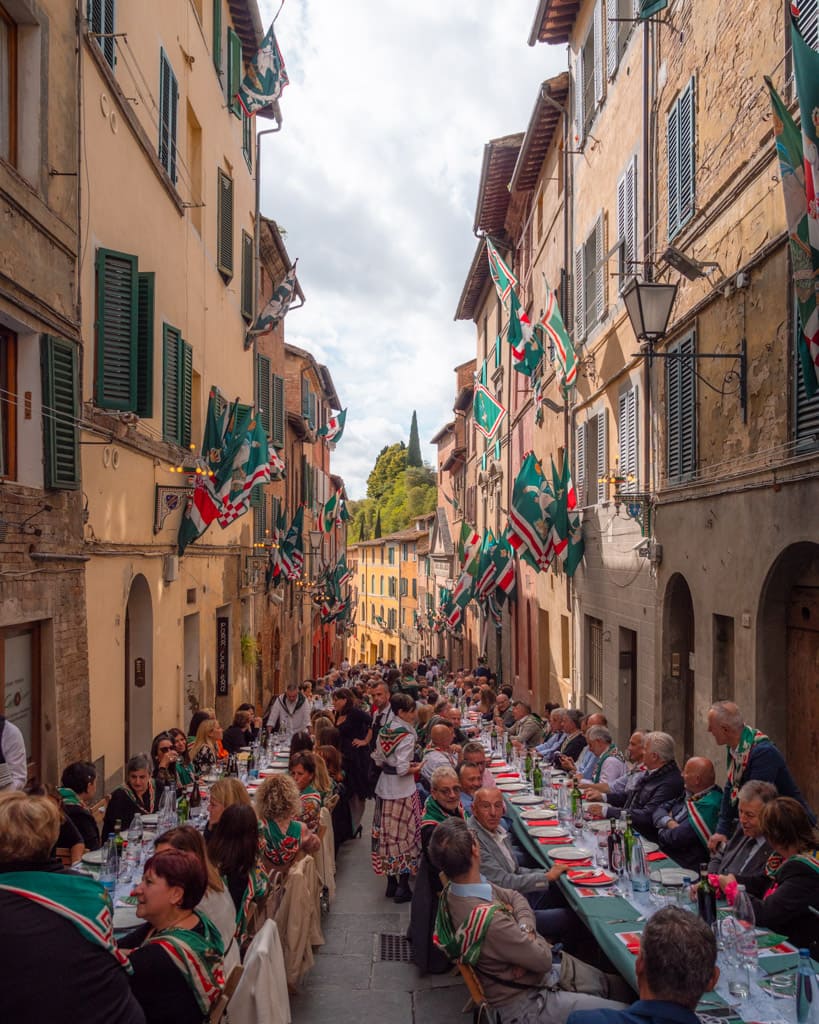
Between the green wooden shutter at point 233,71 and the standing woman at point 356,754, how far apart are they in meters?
12.8

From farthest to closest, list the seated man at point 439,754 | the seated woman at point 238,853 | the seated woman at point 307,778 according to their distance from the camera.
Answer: the seated man at point 439,754, the seated woman at point 307,778, the seated woman at point 238,853

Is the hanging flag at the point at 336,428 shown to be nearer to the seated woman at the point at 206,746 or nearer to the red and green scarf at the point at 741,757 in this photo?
the seated woman at the point at 206,746

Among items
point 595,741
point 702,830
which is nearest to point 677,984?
point 702,830

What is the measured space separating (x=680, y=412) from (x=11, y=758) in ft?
26.2

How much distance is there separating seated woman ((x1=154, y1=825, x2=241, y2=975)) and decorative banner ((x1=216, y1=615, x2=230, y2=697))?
13.5m

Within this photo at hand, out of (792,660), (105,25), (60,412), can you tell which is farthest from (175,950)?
(105,25)

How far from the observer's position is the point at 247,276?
2145cm

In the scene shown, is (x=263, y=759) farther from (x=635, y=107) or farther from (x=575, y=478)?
(x=635, y=107)

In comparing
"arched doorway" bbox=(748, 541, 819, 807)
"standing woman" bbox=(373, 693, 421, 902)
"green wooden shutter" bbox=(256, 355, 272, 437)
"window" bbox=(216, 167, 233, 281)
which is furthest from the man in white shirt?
"green wooden shutter" bbox=(256, 355, 272, 437)

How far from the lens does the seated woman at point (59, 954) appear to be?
3496mm

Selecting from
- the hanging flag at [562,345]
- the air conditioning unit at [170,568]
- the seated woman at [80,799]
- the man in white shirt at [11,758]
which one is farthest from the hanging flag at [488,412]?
the man in white shirt at [11,758]

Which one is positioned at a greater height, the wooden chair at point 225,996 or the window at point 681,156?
the window at point 681,156

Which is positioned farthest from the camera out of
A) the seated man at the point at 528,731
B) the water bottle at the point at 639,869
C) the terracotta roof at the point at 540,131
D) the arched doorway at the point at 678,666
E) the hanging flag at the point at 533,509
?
the terracotta roof at the point at 540,131

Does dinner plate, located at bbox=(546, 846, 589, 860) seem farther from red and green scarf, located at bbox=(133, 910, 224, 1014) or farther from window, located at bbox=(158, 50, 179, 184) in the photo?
window, located at bbox=(158, 50, 179, 184)
